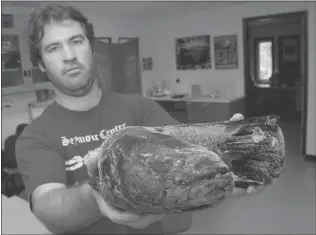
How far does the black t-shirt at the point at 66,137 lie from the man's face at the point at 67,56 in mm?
100

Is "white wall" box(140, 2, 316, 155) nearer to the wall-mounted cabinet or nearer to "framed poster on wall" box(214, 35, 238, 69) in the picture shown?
"framed poster on wall" box(214, 35, 238, 69)

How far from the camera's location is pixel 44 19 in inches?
23.7

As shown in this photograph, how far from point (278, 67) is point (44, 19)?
21.9 ft

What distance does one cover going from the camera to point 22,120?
384cm

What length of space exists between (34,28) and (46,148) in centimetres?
23

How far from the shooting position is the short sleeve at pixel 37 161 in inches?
22.6

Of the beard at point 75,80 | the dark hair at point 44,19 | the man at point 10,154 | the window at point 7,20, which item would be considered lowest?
the man at point 10,154

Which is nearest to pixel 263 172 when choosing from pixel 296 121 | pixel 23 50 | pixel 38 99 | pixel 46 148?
pixel 46 148

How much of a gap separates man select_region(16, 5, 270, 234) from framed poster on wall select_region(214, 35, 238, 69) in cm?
415

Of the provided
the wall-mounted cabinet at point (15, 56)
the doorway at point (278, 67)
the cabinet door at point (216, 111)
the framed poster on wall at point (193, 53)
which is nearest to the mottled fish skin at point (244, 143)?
the wall-mounted cabinet at point (15, 56)

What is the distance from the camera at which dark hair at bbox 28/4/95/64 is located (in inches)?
23.5

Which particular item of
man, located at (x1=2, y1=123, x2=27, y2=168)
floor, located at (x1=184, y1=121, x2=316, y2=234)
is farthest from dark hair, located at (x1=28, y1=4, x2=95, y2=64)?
man, located at (x1=2, y1=123, x2=27, y2=168)

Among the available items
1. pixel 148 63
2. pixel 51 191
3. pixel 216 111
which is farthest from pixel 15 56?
pixel 51 191

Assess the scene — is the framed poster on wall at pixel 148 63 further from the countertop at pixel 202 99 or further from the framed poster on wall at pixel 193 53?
the countertop at pixel 202 99
